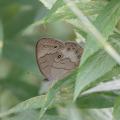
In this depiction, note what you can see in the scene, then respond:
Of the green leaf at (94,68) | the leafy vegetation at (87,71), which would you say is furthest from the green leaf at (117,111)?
the green leaf at (94,68)

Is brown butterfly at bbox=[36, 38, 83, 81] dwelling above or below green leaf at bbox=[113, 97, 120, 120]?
above

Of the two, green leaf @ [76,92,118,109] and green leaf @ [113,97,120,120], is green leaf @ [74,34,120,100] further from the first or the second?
green leaf @ [76,92,118,109]

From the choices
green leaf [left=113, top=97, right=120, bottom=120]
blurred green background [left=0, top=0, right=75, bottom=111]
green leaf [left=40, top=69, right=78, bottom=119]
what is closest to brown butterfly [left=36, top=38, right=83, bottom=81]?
green leaf [left=40, top=69, right=78, bottom=119]

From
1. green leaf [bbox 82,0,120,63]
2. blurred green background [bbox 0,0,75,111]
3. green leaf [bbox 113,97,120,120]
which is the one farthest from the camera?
blurred green background [bbox 0,0,75,111]

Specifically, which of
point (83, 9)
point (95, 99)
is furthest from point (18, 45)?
point (83, 9)

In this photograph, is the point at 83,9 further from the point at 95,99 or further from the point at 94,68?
the point at 95,99

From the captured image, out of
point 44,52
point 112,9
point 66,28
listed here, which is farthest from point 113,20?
point 66,28
